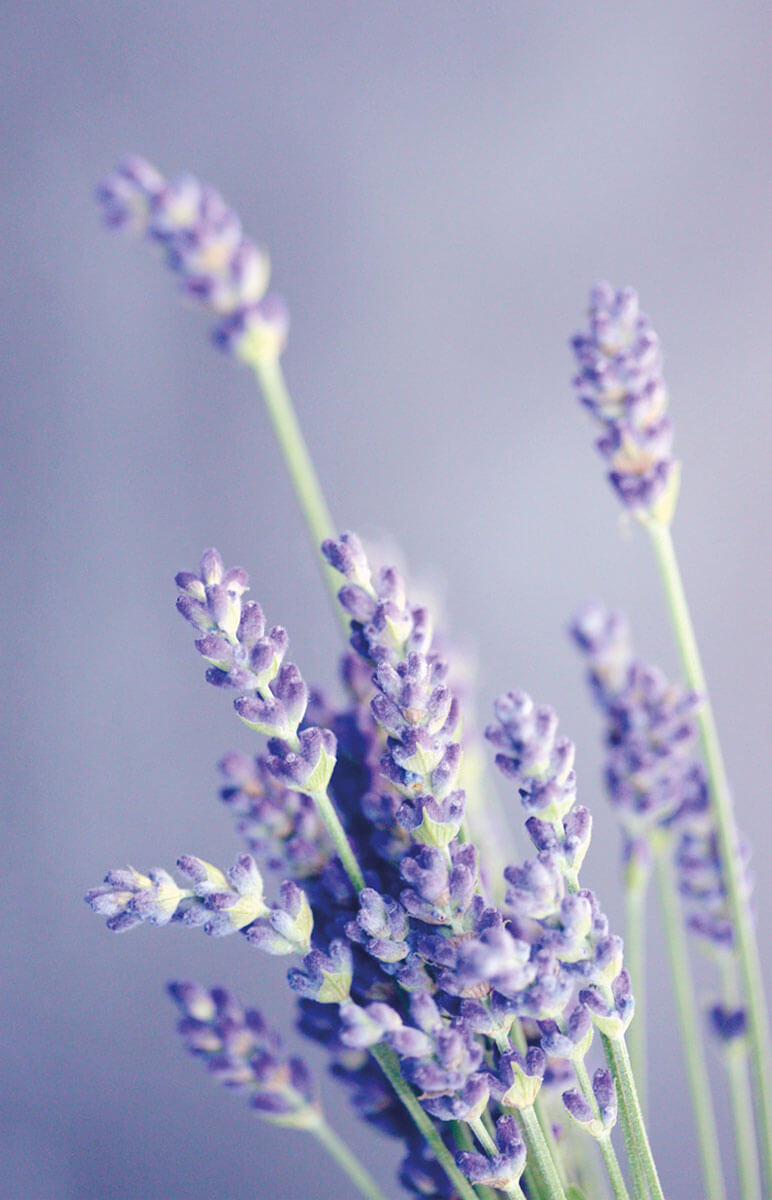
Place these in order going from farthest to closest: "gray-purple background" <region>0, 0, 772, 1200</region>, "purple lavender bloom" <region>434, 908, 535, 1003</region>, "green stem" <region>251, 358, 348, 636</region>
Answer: "gray-purple background" <region>0, 0, 772, 1200</region>, "green stem" <region>251, 358, 348, 636</region>, "purple lavender bloom" <region>434, 908, 535, 1003</region>

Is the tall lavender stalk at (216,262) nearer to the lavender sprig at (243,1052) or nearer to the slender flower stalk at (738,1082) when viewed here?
the lavender sprig at (243,1052)

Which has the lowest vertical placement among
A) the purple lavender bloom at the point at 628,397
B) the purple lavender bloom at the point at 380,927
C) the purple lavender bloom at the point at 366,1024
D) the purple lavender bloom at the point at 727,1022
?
the purple lavender bloom at the point at 727,1022

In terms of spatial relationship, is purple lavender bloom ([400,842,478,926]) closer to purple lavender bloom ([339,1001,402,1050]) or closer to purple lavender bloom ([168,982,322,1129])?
purple lavender bloom ([339,1001,402,1050])

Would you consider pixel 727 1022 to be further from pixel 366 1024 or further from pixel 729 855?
pixel 366 1024

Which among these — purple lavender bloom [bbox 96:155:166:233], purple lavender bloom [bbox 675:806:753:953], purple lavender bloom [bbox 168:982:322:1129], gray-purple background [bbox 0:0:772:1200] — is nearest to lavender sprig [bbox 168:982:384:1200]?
purple lavender bloom [bbox 168:982:322:1129]

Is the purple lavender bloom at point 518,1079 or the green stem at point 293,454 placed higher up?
the green stem at point 293,454

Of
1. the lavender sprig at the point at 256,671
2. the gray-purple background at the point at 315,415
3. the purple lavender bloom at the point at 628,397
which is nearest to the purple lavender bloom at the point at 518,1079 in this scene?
the lavender sprig at the point at 256,671

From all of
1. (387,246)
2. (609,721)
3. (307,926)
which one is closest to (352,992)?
(307,926)
